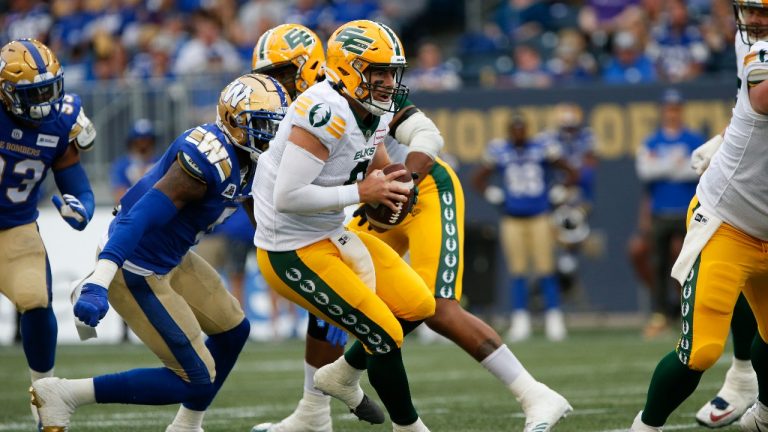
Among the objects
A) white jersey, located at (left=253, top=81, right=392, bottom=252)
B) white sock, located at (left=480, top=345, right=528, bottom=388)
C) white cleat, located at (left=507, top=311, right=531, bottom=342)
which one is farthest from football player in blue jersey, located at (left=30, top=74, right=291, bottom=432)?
white cleat, located at (left=507, top=311, right=531, bottom=342)

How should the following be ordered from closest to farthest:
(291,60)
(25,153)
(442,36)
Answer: (291,60), (25,153), (442,36)

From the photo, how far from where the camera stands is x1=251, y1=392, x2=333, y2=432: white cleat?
558cm

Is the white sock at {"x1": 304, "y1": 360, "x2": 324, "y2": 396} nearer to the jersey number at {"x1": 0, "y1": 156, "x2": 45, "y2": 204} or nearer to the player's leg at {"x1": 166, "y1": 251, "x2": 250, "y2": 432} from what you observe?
the player's leg at {"x1": 166, "y1": 251, "x2": 250, "y2": 432}

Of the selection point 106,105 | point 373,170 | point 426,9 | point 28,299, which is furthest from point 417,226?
point 426,9

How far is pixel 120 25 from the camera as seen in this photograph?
16172 mm

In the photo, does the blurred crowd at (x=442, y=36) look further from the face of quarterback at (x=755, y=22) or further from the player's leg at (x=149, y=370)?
the player's leg at (x=149, y=370)

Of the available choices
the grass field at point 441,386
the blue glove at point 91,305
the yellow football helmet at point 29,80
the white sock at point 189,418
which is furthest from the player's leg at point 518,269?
the blue glove at point 91,305

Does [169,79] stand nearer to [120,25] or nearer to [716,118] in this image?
[120,25]

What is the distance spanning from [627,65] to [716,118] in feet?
3.93

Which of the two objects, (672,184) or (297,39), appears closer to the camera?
(297,39)

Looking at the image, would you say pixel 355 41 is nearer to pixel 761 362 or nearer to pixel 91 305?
pixel 91 305

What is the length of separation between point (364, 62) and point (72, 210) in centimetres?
177

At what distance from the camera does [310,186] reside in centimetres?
455

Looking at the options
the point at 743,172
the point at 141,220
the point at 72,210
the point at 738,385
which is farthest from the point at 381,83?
the point at 738,385
